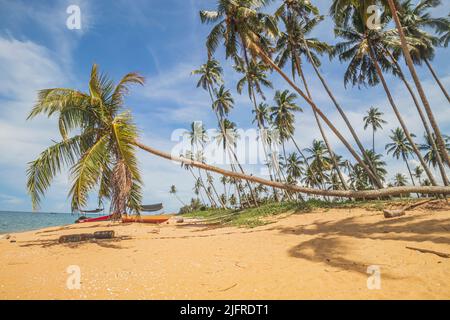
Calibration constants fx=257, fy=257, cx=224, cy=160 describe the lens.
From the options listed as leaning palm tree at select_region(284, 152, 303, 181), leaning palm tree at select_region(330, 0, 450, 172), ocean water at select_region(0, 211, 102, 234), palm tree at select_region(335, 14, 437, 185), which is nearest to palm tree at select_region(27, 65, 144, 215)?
ocean water at select_region(0, 211, 102, 234)

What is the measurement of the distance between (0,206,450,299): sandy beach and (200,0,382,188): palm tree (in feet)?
25.6

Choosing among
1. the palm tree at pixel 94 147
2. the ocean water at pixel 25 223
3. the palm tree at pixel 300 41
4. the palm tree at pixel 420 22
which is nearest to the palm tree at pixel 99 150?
the palm tree at pixel 94 147

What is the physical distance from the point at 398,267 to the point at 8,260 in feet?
31.0

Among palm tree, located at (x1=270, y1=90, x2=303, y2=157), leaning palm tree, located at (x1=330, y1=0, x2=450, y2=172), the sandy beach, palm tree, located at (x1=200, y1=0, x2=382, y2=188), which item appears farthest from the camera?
palm tree, located at (x1=270, y1=90, x2=303, y2=157)

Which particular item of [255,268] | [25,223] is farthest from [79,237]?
[25,223]

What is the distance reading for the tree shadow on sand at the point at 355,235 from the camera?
19.5 ft

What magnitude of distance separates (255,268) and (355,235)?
4.15m

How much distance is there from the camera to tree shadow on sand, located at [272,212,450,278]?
595 centimetres

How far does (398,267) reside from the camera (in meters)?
5.05

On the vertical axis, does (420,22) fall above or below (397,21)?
above

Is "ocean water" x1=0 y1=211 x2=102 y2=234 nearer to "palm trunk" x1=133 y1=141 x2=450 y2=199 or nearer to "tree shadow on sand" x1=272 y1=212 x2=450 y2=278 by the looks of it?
"palm trunk" x1=133 y1=141 x2=450 y2=199

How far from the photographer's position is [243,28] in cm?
1503

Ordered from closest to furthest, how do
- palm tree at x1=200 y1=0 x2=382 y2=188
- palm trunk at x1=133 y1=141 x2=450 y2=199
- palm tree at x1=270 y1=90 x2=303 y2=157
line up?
palm trunk at x1=133 y1=141 x2=450 y2=199 < palm tree at x1=200 y1=0 x2=382 y2=188 < palm tree at x1=270 y1=90 x2=303 y2=157

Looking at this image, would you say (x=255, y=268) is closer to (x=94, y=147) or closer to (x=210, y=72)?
(x=94, y=147)
